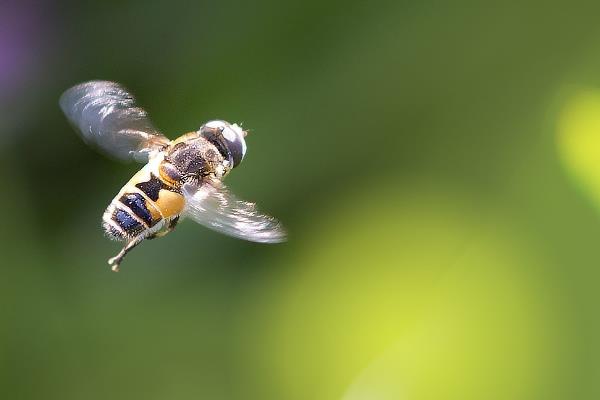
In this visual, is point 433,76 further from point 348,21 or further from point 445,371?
point 445,371

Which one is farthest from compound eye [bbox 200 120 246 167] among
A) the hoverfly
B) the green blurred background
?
the green blurred background

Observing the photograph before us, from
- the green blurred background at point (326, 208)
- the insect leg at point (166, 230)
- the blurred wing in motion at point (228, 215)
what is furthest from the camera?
the green blurred background at point (326, 208)

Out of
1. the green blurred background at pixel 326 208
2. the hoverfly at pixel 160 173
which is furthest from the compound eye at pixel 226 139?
the green blurred background at pixel 326 208

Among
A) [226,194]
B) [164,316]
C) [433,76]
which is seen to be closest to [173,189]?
A: [226,194]

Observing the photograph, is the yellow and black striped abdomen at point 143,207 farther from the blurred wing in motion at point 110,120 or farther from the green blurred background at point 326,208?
the green blurred background at point 326,208

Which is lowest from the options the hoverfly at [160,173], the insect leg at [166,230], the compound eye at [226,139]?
the insect leg at [166,230]

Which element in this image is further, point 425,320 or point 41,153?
point 41,153
